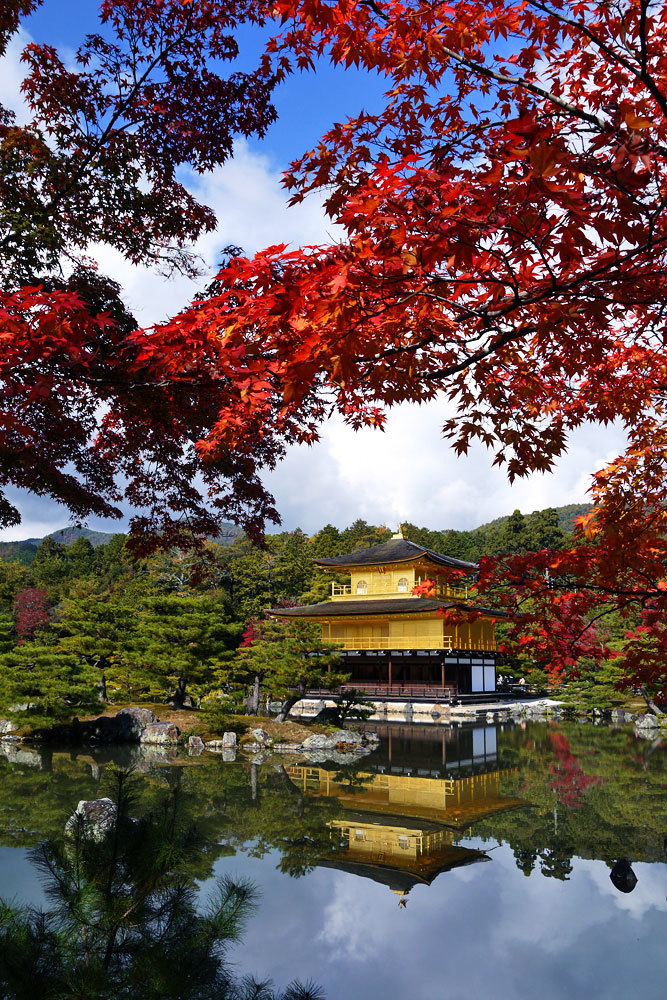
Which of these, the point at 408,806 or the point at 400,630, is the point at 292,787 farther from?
the point at 400,630

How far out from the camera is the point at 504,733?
1986 cm

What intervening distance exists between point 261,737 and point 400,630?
12.9m

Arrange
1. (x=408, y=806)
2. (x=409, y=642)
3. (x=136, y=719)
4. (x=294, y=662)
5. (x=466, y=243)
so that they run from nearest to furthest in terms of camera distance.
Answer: (x=466, y=243) < (x=408, y=806) < (x=136, y=719) < (x=294, y=662) < (x=409, y=642)

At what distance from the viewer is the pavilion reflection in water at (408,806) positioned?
21.7ft

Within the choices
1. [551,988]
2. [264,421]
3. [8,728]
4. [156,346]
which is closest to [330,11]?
[156,346]

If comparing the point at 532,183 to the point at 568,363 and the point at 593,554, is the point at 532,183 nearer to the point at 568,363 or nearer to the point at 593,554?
the point at 568,363

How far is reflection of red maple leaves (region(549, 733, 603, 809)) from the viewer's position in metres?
9.49

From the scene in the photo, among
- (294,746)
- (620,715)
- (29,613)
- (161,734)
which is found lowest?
(620,715)

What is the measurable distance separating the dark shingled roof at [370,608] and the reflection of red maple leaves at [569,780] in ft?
37.2

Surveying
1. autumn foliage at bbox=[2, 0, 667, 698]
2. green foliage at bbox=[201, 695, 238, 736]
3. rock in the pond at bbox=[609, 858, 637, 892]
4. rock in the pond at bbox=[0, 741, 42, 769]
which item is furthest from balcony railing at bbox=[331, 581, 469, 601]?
autumn foliage at bbox=[2, 0, 667, 698]

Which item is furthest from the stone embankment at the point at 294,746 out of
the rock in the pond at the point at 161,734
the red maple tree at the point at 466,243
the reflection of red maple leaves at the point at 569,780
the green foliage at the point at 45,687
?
the red maple tree at the point at 466,243

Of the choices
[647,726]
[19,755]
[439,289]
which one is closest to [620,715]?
[647,726]

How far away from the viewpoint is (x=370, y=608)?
1067 inches

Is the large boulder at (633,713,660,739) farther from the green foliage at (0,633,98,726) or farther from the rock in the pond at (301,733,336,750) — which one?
the green foliage at (0,633,98,726)
